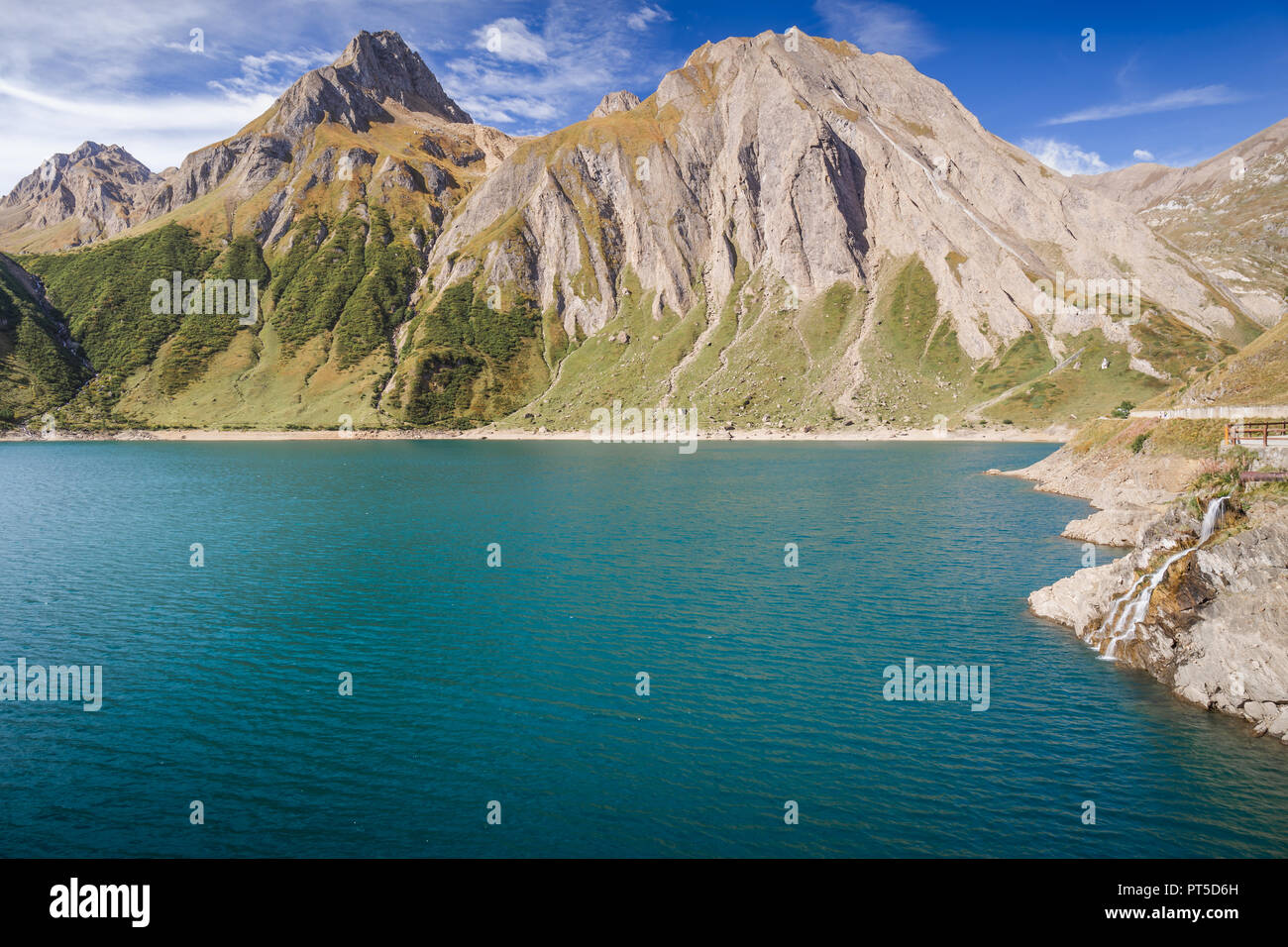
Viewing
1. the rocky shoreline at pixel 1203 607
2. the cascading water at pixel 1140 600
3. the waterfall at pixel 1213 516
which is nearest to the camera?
the rocky shoreline at pixel 1203 607

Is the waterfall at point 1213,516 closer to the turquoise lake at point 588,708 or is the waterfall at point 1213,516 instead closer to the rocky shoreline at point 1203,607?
the rocky shoreline at point 1203,607

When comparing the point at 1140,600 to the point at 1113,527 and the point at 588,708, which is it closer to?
the point at 588,708

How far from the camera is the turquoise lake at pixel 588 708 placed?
24781 mm

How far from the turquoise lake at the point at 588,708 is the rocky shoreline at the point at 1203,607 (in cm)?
177

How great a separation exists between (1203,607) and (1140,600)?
4.01m

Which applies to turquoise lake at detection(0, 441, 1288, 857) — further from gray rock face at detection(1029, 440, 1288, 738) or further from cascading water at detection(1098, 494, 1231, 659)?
cascading water at detection(1098, 494, 1231, 659)

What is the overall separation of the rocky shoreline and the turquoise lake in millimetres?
1769

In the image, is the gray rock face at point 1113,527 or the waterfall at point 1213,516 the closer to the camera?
the waterfall at point 1213,516

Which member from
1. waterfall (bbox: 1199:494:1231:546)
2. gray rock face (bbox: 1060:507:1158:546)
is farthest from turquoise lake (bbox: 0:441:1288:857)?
waterfall (bbox: 1199:494:1231:546)

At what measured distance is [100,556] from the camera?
215 ft

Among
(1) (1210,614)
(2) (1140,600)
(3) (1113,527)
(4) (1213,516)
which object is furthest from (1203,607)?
(3) (1113,527)

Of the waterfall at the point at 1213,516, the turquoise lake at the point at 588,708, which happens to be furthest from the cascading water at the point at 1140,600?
the turquoise lake at the point at 588,708

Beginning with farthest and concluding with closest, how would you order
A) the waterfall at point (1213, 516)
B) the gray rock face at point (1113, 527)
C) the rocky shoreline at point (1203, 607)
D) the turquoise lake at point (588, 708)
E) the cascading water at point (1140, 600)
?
1. the gray rock face at point (1113, 527)
2. the waterfall at point (1213, 516)
3. the cascading water at point (1140, 600)
4. the rocky shoreline at point (1203, 607)
5. the turquoise lake at point (588, 708)
